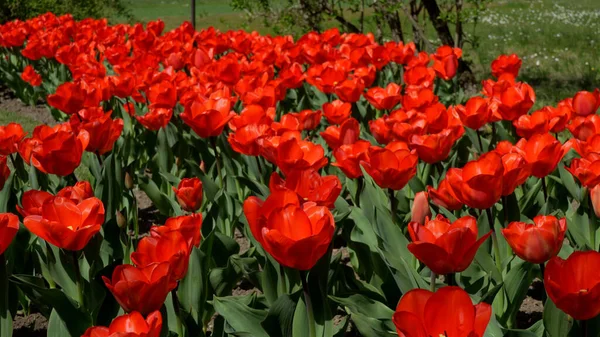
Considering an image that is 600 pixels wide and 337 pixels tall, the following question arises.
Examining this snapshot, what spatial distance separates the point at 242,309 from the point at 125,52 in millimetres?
4009

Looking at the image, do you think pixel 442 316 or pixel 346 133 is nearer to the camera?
pixel 442 316

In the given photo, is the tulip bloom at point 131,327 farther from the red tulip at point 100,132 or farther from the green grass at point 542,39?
the green grass at point 542,39

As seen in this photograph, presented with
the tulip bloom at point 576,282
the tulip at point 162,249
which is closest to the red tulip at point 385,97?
the tulip at point 162,249

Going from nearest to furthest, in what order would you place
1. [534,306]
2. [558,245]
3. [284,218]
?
[284,218] → [558,245] → [534,306]

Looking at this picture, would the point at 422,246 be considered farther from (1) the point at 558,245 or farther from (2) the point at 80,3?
(2) the point at 80,3

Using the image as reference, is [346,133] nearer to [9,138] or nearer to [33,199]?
[33,199]

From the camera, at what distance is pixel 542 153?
2424mm

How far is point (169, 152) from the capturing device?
13.1 feet

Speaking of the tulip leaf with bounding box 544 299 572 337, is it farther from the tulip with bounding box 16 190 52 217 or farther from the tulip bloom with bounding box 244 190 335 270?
the tulip with bounding box 16 190 52 217

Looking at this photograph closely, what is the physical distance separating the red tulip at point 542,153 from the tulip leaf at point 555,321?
0.69 metres

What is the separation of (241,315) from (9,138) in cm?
161

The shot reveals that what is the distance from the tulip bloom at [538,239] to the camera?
181 centimetres

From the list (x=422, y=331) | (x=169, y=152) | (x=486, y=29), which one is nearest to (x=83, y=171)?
(x=169, y=152)

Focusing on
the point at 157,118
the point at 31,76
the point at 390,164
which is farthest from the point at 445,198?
the point at 31,76
